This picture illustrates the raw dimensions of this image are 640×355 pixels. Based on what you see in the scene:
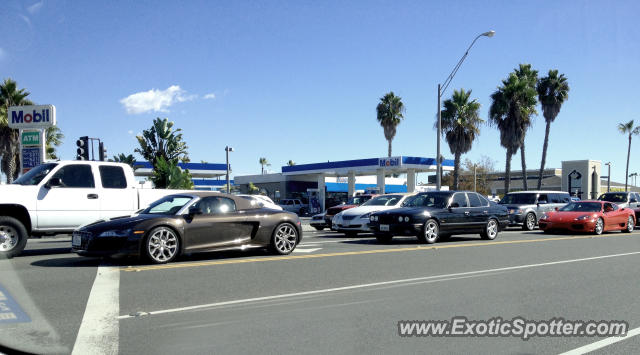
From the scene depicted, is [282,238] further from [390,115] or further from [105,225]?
[390,115]

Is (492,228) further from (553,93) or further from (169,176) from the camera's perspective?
(553,93)

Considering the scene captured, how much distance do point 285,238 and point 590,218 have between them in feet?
42.1

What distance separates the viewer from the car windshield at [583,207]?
65.0 feet

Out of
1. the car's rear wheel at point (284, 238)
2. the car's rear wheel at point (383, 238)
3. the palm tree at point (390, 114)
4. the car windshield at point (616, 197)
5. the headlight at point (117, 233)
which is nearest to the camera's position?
the headlight at point (117, 233)

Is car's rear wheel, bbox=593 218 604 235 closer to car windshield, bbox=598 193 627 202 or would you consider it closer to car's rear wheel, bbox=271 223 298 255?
car windshield, bbox=598 193 627 202

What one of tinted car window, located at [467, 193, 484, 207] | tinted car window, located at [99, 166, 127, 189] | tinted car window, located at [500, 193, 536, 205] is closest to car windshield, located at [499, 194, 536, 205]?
tinted car window, located at [500, 193, 536, 205]

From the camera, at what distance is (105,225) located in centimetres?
934

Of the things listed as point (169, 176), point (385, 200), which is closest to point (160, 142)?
point (169, 176)

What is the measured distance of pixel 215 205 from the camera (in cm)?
1059

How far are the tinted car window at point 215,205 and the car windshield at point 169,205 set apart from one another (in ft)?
0.93

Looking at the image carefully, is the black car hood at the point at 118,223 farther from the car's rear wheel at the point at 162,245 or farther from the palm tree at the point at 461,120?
the palm tree at the point at 461,120

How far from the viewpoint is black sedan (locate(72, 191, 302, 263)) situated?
9227mm

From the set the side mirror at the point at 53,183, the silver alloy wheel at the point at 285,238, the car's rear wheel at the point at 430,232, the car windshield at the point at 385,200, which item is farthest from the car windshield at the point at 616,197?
the side mirror at the point at 53,183

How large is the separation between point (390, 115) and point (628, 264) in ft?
146
